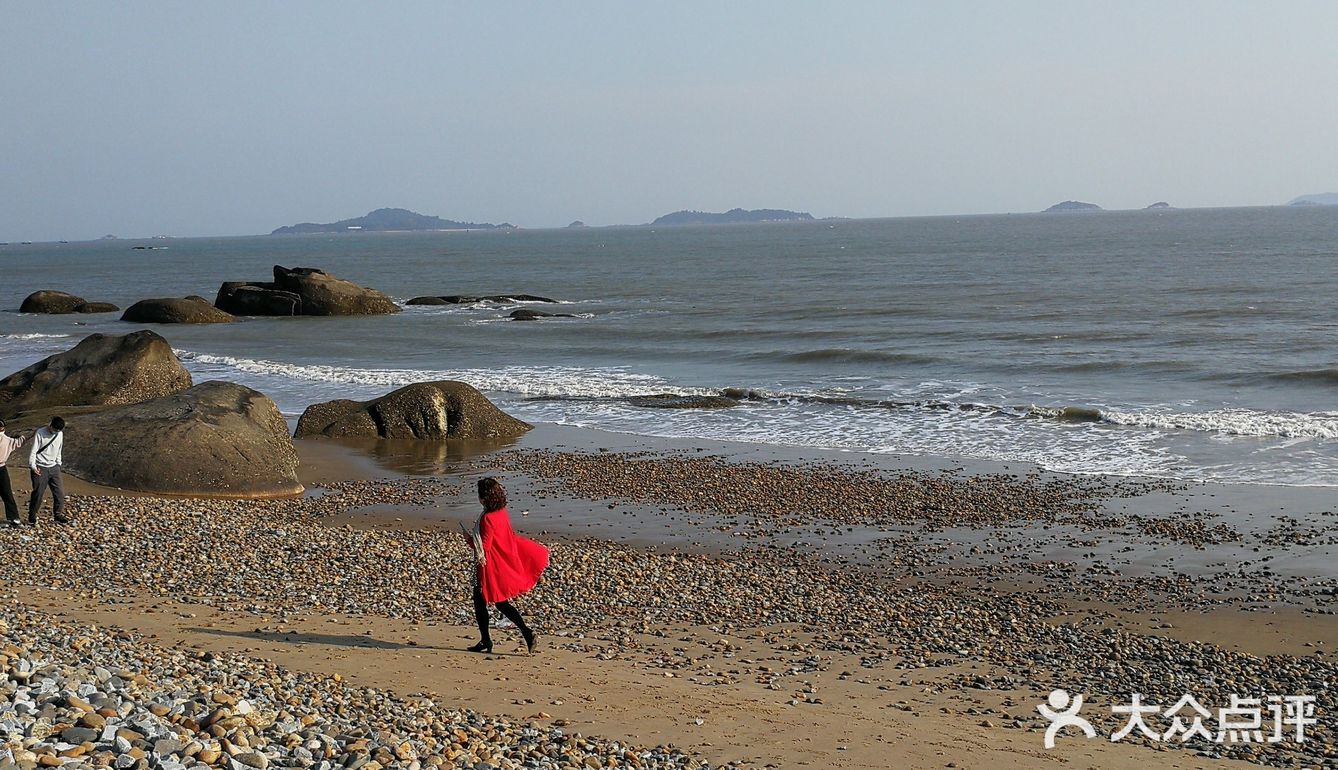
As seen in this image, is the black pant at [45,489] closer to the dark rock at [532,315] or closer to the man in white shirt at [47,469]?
the man in white shirt at [47,469]

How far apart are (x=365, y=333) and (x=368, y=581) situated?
35817 mm

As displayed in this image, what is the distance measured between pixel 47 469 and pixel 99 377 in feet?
33.3

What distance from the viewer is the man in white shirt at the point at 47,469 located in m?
14.4

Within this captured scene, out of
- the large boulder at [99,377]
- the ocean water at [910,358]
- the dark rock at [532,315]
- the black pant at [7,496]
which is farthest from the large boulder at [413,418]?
the dark rock at [532,315]

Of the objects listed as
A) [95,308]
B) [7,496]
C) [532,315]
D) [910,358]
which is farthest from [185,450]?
[95,308]

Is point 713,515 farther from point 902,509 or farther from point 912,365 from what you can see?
point 912,365

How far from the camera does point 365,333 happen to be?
4706 cm

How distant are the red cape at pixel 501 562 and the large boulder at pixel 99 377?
53.5ft

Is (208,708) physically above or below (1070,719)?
above

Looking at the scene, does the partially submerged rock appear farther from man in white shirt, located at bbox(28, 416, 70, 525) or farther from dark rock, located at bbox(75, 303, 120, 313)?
man in white shirt, located at bbox(28, 416, 70, 525)

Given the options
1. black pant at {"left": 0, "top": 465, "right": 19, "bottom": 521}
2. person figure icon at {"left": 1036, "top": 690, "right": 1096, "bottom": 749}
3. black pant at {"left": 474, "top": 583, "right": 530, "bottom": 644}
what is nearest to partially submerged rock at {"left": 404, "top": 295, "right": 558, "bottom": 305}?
black pant at {"left": 0, "top": 465, "right": 19, "bottom": 521}

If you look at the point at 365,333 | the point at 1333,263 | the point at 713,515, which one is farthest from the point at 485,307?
the point at 1333,263

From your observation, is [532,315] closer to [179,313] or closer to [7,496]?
[179,313]

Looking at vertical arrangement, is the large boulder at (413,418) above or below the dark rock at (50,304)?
below
